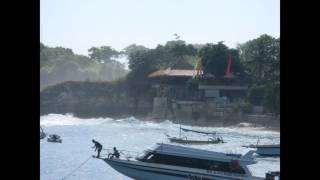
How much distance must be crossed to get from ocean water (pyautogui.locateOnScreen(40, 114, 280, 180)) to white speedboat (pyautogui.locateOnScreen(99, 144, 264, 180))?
236 inches

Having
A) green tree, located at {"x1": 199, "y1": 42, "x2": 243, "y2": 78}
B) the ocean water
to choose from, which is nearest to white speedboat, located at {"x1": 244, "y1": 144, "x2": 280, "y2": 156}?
the ocean water

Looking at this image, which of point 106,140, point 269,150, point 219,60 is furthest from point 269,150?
point 106,140

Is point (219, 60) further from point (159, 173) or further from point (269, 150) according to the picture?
point (159, 173)

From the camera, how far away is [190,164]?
61.1 ft

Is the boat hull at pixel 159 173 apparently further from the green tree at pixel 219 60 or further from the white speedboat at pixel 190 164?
the green tree at pixel 219 60

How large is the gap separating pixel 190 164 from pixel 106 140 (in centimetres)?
2620

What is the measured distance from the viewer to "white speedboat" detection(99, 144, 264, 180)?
18038 mm

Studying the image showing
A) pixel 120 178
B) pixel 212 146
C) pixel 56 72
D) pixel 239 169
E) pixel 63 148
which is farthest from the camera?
pixel 56 72

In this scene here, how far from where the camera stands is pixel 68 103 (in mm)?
61312

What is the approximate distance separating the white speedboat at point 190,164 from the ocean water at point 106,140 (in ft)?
19.7

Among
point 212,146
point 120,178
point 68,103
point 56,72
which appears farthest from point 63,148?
point 56,72
